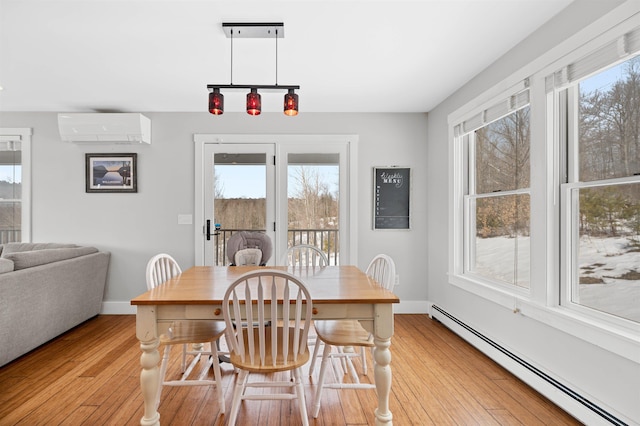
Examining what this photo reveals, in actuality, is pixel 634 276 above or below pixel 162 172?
below

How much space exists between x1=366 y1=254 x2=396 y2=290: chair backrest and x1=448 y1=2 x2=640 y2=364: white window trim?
935 mm

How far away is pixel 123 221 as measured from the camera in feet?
13.9

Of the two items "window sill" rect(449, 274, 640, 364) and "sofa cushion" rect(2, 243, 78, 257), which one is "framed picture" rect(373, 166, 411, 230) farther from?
"sofa cushion" rect(2, 243, 78, 257)

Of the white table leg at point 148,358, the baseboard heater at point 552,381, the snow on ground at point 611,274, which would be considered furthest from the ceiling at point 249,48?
the baseboard heater at point 552,381

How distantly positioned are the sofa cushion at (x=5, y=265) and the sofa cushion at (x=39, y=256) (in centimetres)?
8

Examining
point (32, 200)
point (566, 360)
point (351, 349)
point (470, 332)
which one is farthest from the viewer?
point (32, 200)

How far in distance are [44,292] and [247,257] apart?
177cm

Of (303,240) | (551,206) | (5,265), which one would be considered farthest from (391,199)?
(5,265)

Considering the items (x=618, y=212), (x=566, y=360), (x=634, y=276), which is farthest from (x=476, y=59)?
(x=566, y=360)

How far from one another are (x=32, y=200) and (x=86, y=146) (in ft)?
2.97

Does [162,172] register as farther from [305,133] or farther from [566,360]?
[566,360]

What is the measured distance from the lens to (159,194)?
167 inches

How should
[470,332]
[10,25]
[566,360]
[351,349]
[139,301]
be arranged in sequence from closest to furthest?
[139,301], [566,360], [10,25], [351,349], [470,332]

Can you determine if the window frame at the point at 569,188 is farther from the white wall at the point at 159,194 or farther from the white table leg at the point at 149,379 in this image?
the white table leg at the point at 149,379
